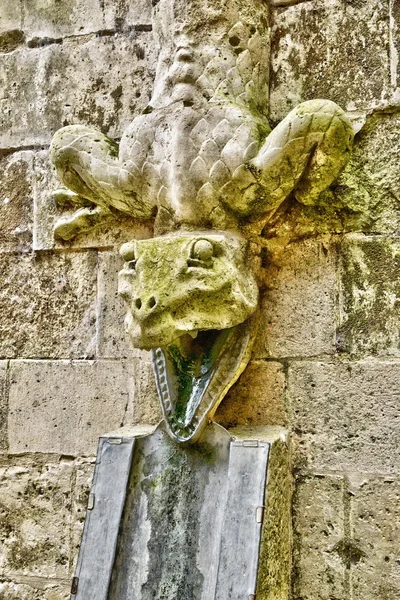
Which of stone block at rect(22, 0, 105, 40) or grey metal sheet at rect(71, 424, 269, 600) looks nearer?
grey metal sheet at rect(71, 424, 269, 600)

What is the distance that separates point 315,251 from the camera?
2346mm

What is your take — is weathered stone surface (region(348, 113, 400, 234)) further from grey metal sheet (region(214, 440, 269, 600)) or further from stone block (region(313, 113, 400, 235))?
grey metal sheet (region(214, 440, 269, 600))

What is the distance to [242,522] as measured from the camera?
2027mm

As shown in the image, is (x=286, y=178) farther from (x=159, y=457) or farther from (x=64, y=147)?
(x=159, y=457)

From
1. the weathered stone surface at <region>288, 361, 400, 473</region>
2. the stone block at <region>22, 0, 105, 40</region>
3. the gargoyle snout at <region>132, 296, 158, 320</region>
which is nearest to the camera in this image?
the gargoyle snout at <region>132, 296, 158, 320</region>

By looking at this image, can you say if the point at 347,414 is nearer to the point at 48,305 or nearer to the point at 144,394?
the point at 144,394

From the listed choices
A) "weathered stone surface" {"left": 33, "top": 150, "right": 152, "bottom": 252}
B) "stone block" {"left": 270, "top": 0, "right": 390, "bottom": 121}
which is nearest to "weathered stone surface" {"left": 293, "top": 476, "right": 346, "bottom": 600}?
"weathered stone surface" {"left": 33, "top": 150, "right": 152, "bottom": 252}

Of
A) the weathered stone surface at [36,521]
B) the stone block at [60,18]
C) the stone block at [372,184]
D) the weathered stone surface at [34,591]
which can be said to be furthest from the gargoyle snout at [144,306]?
the stone block at [60,18]

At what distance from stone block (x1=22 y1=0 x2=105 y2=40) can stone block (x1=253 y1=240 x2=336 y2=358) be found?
114cm

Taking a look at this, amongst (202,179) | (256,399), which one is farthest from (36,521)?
(202,179)

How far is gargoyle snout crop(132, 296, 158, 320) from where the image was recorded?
2080 mm

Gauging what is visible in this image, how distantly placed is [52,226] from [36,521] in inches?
40.6

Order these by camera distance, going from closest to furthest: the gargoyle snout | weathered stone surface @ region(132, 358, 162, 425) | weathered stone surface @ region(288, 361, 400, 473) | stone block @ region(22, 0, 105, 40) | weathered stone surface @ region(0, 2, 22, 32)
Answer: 1. the gargoyle snout
2. weathered stone surface @ region(288, 361, 400, 473)
3. weathered stone surface @ region(132, 358, 162, 425)
4. stone block @ region(22, 0, 105, 40)
5. weathered stone surface @ region(0, 2, 22, 32)

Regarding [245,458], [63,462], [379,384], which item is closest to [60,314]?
[63,462]
